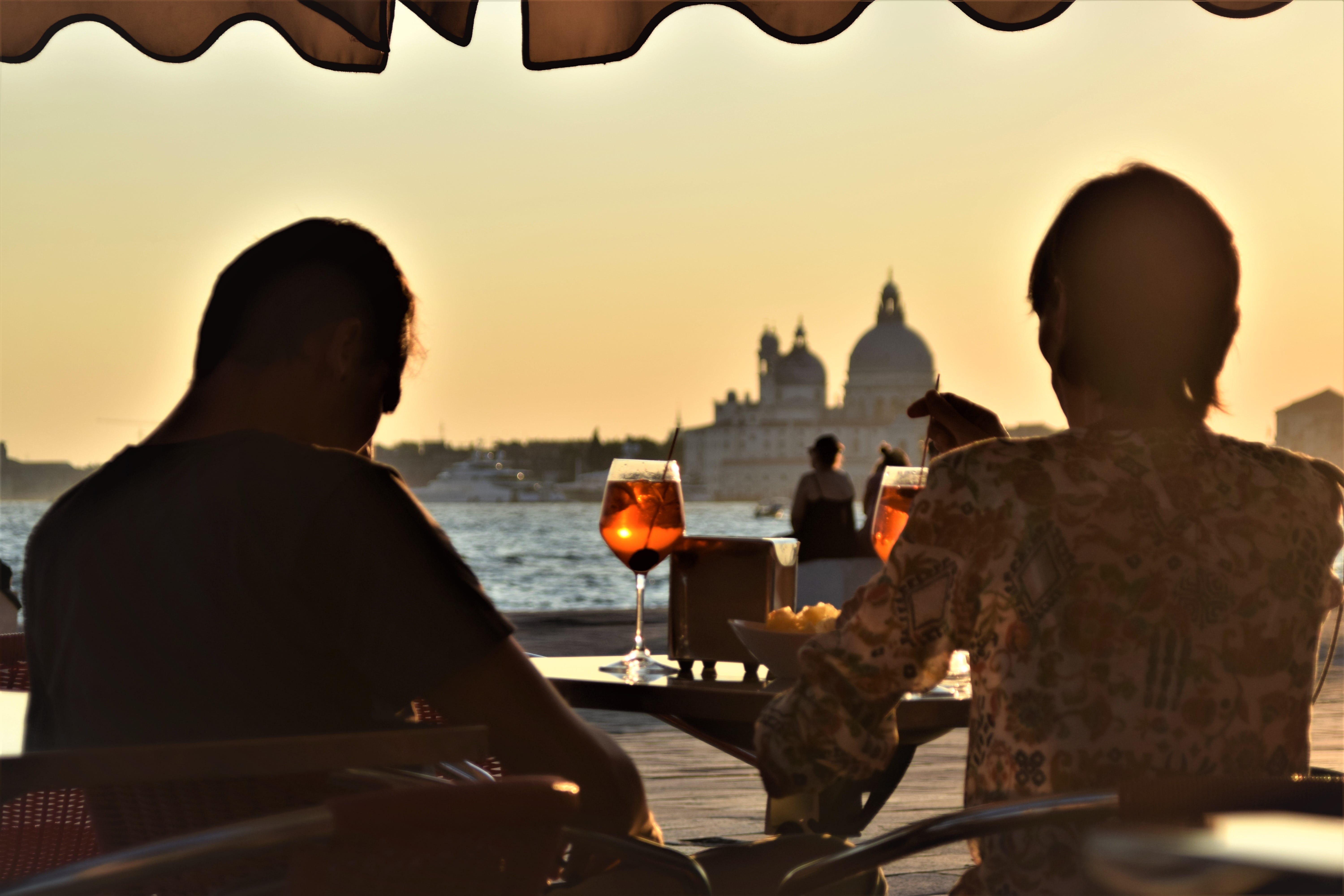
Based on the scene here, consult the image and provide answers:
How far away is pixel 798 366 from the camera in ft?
363

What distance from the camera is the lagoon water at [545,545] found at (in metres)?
27.8

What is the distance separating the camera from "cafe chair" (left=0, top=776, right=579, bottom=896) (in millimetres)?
829

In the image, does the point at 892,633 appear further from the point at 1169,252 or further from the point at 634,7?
the point at 634,7

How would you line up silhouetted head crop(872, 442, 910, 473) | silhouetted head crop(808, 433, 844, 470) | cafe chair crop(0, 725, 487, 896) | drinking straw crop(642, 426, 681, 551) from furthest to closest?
silhouetted head crop(808, 433, 844, 470), silhouetted head crop(872, 442, 910, 473), drinking straw crop(642, 426, 681, 551), cafe chair crop(0, 725, 487, 896)

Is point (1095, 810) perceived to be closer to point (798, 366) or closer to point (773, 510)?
point (773, 510)

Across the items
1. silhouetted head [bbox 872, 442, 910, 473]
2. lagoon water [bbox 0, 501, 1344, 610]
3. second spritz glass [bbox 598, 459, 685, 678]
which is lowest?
lagoon water [bbox 0, 501, 1344, 610]

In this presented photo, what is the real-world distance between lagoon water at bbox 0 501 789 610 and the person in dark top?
0.08m

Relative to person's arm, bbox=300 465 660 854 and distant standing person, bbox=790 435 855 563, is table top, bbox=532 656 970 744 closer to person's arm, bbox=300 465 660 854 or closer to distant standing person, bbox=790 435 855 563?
person's arm, bbox=300 465 660 854

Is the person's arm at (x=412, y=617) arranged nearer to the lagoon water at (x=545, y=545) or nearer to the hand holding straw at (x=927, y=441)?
the lagoon water at (x=545, y=545)

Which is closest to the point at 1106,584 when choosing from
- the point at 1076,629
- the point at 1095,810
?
the point at 1076,629

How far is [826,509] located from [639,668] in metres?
6.68

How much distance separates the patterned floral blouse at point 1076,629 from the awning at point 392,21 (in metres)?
0.98

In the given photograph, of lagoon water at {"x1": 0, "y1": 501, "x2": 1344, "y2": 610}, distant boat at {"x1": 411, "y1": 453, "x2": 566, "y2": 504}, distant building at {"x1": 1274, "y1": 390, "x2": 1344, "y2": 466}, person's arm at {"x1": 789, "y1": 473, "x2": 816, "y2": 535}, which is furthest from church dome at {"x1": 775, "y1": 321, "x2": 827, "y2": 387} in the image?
person's arm at {"x1": 789, "y1": 473, "x2": 816, "y2": 535}

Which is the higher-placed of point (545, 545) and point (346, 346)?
point (346, 346)
